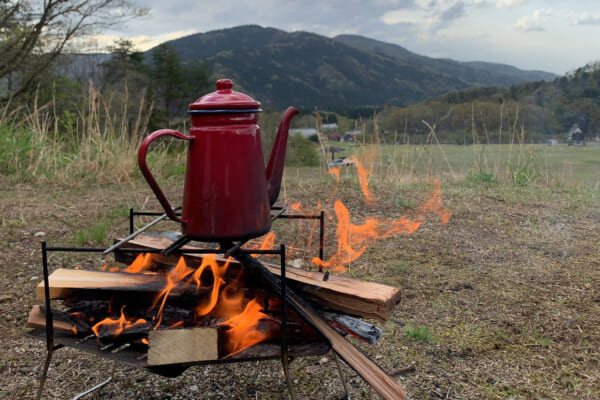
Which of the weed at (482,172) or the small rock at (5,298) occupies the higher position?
the weed at (482,172)

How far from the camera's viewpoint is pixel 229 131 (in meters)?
1.28

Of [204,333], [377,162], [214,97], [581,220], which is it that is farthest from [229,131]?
[377,162]

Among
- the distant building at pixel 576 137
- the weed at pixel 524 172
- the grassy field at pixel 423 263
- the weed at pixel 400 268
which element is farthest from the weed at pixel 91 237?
the distant building at pixel 576 137

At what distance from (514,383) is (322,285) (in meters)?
0.86

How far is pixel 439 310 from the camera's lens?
7.36 ft

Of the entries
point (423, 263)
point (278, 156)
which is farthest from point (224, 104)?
point (423, 263)

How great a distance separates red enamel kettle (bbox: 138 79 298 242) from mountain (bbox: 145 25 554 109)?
8799mm

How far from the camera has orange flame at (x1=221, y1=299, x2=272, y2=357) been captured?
4.23 feet

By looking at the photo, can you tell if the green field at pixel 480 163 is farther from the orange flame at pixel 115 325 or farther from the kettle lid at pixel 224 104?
the orange flame at pixel 115 325

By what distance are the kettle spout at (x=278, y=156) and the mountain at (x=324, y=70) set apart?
28.3 ft

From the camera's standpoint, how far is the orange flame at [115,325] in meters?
1.32

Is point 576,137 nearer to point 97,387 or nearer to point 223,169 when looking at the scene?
point 223,169

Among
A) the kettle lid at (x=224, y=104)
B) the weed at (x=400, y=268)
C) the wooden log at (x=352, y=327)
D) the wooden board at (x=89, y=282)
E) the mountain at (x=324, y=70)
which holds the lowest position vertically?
the weed at (x=400, y=268)

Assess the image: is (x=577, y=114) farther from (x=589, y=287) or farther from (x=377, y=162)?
(x=589, y=287)
